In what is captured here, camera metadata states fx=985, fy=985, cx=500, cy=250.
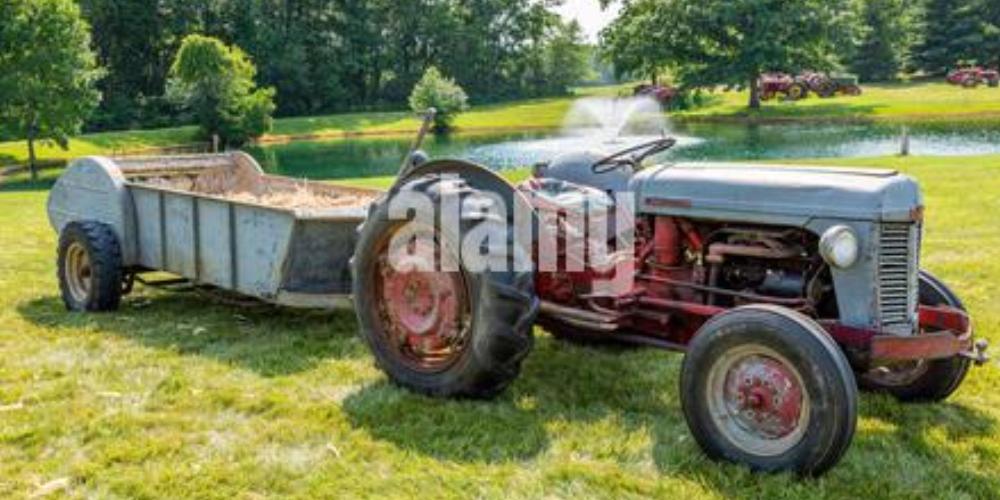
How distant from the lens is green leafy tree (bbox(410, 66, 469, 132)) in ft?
169

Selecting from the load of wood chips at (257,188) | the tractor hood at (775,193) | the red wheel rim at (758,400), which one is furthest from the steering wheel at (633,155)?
the load of wood chips at (257,188)

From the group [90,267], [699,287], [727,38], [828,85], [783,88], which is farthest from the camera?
[828,85]

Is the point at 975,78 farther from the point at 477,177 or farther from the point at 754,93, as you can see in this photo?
the point at 477,177

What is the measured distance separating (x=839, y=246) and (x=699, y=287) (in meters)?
0.82

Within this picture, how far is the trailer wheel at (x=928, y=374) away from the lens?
482 centimetres

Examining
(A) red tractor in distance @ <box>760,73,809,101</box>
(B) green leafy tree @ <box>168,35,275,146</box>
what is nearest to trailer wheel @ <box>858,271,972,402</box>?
(B) green leafy tree @ <box>168,35,275,146</box>

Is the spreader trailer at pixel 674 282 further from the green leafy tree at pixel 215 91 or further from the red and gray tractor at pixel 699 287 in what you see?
the green leafy tree at pixel 215 91

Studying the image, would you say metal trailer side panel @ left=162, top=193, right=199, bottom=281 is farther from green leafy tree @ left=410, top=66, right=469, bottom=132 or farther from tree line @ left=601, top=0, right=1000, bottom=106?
tree line @ left=601, top=0, right=1000, bottom=106

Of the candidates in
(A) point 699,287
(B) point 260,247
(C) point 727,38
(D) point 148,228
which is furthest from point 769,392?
(C) point 727,38

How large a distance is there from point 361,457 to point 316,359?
5.47 ft

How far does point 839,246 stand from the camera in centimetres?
407

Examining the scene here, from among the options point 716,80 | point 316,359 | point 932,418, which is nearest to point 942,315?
point 932,418

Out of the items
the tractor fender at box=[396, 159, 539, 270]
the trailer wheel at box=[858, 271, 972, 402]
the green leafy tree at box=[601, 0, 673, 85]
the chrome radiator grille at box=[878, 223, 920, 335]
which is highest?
the green leafy tree at box=[601, 0, 673, 85]

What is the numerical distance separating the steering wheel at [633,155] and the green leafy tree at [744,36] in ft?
147
